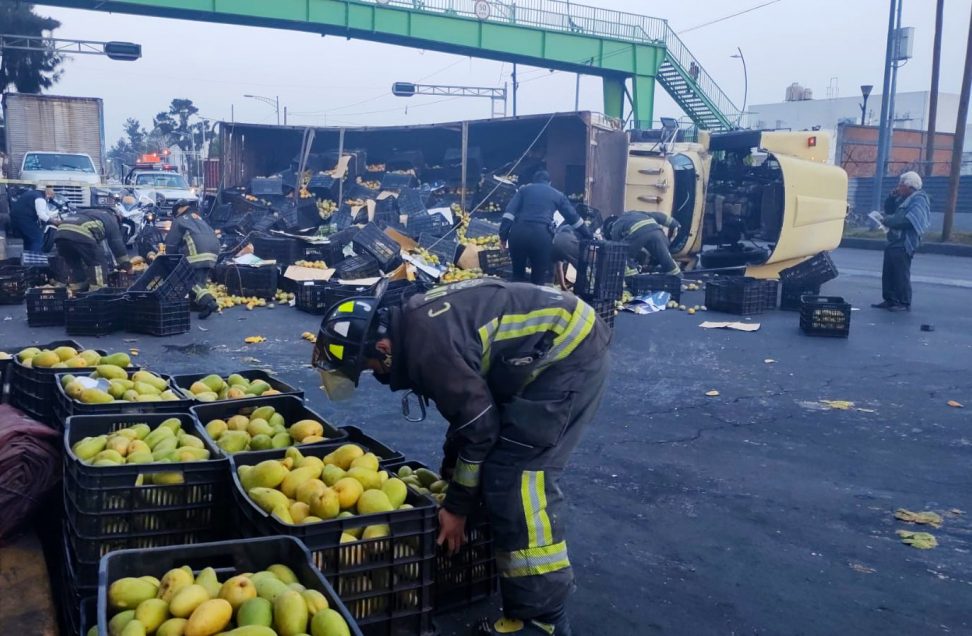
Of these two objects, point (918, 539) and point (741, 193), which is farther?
point (741, 193)

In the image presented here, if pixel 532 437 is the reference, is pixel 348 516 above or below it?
below

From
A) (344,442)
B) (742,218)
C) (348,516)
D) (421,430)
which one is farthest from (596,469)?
(742,218)

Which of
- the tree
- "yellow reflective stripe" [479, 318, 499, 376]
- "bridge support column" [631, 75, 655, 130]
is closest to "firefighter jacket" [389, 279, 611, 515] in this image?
"yellow reflective stripe" [479, 318, 499, 376]

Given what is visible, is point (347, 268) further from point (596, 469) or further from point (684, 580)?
point (684, 580)

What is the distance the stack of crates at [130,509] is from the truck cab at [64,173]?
23056 millimetres

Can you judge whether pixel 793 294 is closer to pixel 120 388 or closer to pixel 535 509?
pixel 535 509

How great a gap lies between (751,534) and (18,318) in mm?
10179

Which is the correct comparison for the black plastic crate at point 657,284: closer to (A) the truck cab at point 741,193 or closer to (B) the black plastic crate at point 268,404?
(A) the truck cab at point 741,193

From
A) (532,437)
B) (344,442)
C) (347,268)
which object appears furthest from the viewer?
(347,268)

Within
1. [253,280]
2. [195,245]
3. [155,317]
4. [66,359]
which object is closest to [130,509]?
[66,359]

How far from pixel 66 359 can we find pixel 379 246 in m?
9.15

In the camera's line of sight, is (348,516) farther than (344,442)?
No

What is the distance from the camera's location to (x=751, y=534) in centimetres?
466

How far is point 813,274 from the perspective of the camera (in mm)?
13297
